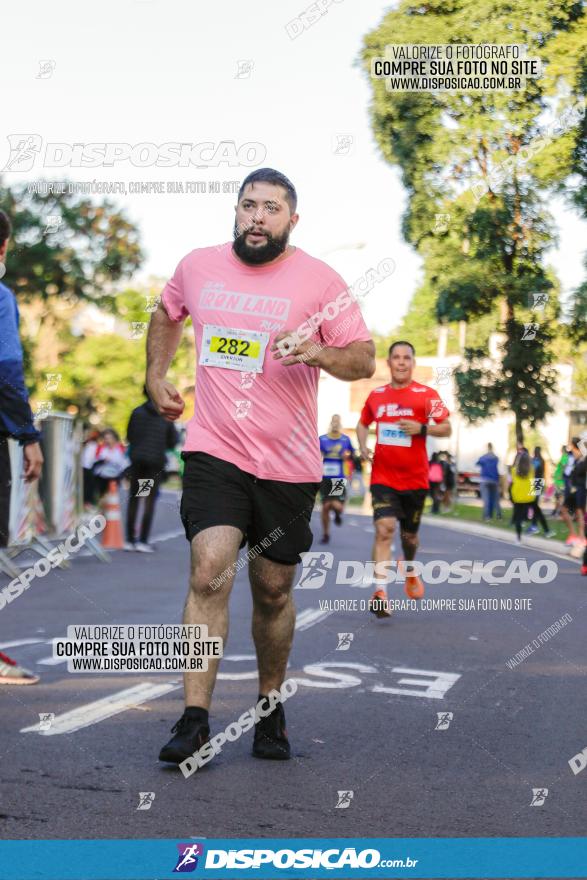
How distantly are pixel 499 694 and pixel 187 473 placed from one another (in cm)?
238

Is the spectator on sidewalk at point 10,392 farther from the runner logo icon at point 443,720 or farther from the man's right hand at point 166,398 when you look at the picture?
the runner logo icon at point 443,720

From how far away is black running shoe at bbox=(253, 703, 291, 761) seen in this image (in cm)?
478

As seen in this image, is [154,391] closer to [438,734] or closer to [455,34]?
[438,734]

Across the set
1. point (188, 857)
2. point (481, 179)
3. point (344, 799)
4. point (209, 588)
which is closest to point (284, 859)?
point (188, 857)

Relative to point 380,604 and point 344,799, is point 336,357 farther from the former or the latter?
point 380,604

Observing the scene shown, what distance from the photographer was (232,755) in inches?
190

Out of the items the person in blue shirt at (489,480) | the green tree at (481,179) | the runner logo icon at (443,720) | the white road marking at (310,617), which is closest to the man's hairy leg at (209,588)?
the runner logo icon at (443,720)

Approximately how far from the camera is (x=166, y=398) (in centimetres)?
483

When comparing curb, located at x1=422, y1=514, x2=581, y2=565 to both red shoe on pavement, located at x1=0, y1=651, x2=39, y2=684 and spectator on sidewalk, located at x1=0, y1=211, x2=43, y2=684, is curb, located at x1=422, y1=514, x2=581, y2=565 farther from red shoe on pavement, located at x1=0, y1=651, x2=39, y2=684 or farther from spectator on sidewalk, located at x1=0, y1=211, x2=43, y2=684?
spectator on sidewalk, located at x1=0, y1=211, x2=43, y2=684

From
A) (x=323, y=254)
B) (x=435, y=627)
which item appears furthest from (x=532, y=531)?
(x=435, y=627)

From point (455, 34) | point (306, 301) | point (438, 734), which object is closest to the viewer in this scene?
point (306, 301)

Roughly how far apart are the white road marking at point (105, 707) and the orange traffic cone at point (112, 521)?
8.38 m

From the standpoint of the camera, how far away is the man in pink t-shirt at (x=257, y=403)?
4.71 m

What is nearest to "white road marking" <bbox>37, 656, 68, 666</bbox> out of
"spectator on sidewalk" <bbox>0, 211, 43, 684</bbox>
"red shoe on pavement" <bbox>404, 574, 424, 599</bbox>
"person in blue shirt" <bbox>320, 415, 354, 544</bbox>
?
"spectator on sidewalk" <bbox>0, 211, 43, 684</bbox>
